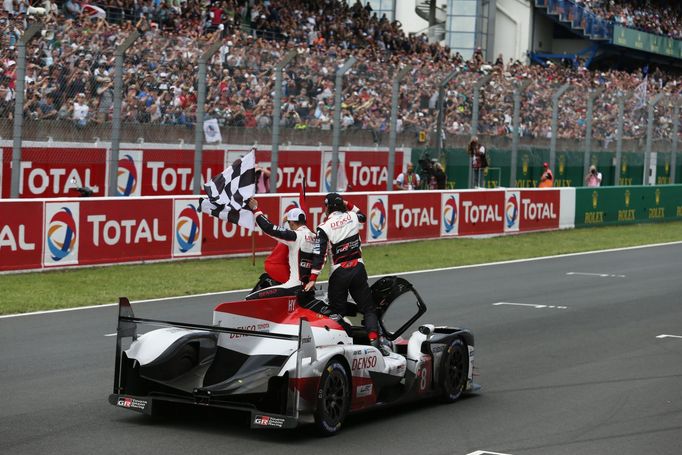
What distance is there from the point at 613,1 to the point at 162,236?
43.3 m

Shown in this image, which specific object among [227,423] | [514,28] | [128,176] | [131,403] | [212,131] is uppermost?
[514,28]

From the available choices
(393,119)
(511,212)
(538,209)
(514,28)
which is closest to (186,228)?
(393,119)

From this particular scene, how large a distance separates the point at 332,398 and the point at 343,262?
168 centimetres

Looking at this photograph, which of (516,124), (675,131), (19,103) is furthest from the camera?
(675,131)

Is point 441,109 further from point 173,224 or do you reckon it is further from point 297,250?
point 297,250

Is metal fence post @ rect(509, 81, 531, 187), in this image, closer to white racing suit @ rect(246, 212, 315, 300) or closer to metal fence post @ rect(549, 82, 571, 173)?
metal fence post @ rect(549, 82, 571, 173)

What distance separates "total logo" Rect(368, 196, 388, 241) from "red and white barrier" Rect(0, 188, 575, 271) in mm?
19

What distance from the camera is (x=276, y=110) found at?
22.3 metres

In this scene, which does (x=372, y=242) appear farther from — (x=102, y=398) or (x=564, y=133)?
(x=102, y=398)

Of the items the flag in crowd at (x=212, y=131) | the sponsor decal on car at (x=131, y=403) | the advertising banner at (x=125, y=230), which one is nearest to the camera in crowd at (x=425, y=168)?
the flag in crowd at (x=212, y=131)

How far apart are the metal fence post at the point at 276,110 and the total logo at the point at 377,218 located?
7.22 feet

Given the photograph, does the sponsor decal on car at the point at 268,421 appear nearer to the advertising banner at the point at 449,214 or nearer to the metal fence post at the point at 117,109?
the metal fence post at the point at 117,109

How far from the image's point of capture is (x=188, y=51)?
20547 millimetres

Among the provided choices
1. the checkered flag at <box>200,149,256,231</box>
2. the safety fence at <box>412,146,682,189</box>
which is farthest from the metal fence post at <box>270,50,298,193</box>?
the checkered flag at <box>200,149,256,231</box>
